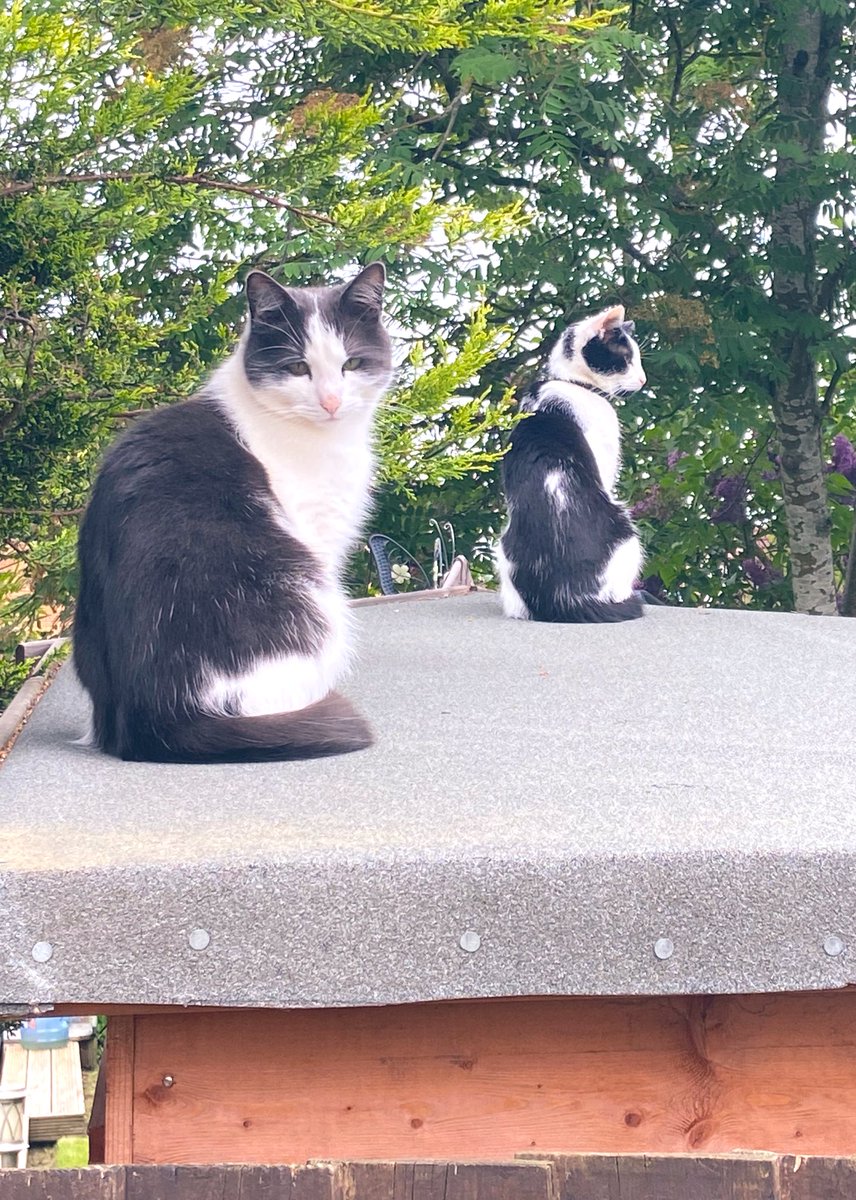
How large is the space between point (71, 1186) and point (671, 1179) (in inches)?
22.4

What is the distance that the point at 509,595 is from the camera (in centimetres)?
445

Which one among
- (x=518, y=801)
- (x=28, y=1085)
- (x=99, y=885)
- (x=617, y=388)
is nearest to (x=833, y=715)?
(x=518, y=801)

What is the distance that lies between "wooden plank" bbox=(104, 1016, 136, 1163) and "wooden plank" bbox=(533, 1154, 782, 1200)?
1.93 feet

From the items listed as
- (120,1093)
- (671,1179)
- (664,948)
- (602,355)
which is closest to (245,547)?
(120,1093)

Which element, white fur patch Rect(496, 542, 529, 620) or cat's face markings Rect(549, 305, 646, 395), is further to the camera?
cat's face markings Rect(549, 305, 646, 395)

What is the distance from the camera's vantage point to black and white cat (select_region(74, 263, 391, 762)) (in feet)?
7.49

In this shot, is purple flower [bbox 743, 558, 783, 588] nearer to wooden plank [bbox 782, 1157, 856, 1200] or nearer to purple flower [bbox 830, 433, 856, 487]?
purple flower [bbox 830, 433, 856, 487]

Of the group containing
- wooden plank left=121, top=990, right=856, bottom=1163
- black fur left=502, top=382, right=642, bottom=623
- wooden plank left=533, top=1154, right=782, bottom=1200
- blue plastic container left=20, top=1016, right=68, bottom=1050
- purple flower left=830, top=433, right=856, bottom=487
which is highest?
wooden plank left=533, top=1154, right=782, bottom=1200

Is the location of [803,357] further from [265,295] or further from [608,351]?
[265,295]

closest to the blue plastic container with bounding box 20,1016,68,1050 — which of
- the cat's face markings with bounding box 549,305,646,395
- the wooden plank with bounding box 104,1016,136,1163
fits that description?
the cat's face markings with bounding box 549,305,646,395

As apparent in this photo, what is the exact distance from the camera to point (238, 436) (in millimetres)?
2613

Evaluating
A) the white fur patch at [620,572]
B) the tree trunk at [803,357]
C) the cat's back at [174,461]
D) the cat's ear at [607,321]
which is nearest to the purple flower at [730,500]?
the tree trunk at [803,357]

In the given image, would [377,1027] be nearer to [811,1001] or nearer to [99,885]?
[99,885]

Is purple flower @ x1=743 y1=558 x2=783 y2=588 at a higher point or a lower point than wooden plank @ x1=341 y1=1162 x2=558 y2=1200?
lower
